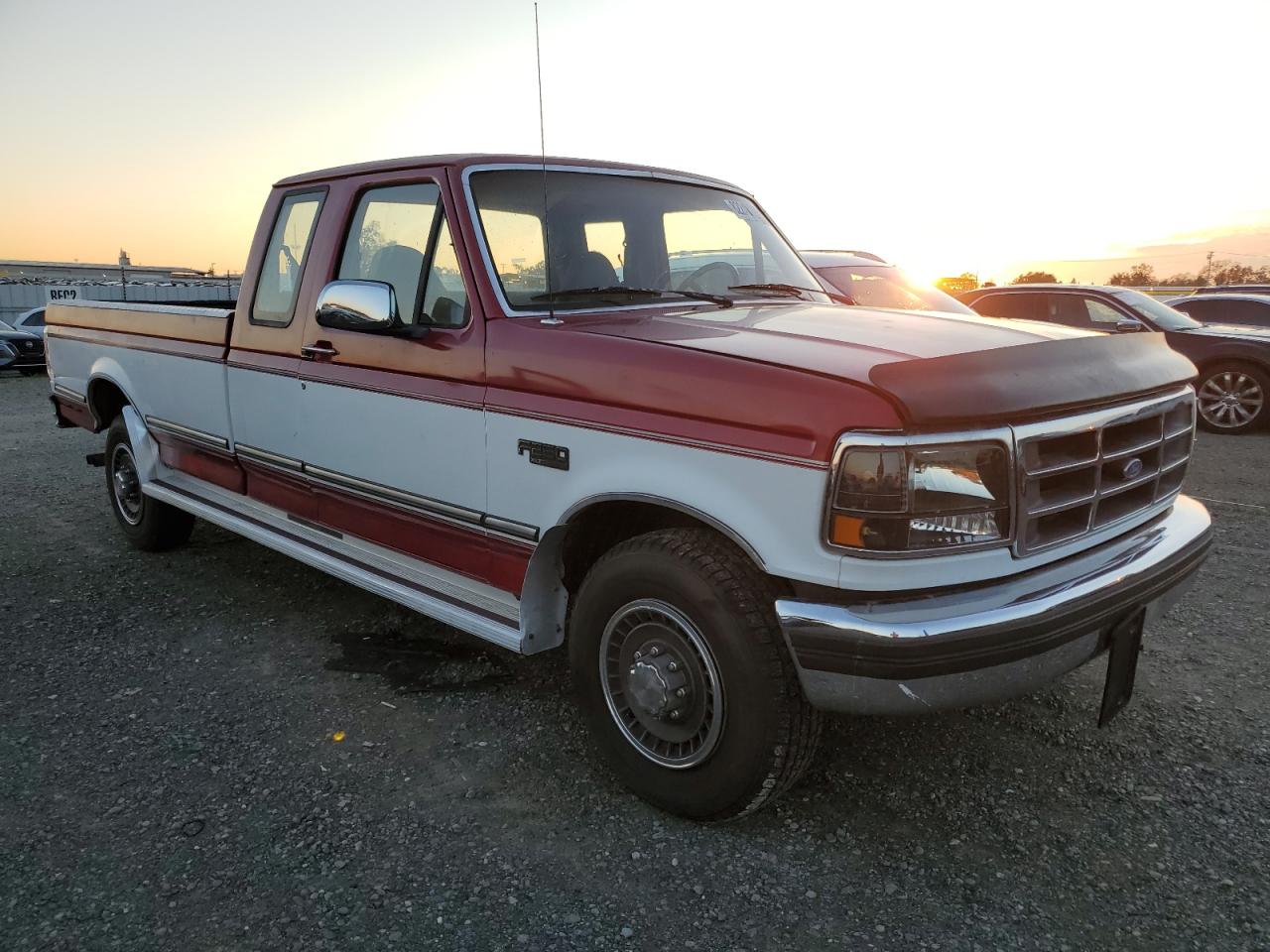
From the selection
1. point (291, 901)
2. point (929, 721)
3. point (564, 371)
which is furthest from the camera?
point (929, 721)

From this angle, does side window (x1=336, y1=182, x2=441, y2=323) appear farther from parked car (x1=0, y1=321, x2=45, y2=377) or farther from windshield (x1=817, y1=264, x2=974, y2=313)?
parked car (x1=0, y1=321, x2=45, y2=377)

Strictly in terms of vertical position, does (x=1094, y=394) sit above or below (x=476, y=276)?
below

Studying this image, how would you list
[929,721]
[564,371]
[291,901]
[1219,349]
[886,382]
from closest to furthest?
1. [886,382]
2. [291,901]
3. [564,371]
4. [929,721]
5. [1219,349]

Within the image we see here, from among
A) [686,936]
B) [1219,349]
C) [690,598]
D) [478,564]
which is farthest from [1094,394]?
[1219,349]

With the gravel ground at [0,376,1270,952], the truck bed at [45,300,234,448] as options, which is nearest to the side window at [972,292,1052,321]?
the gravel ground at [0,376,1270,952]

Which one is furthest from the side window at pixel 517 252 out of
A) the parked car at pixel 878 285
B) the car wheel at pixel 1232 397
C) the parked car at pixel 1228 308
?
the parked car at pixel 1228 308

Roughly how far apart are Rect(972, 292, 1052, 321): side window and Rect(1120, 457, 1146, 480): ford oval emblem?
8893 millimetres

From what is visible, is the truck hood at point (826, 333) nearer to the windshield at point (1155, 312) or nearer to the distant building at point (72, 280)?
the windshield at point (1155, 312)

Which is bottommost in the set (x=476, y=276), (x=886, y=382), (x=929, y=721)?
(x=929, y=721)

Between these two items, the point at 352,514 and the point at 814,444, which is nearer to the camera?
the point at 814,444

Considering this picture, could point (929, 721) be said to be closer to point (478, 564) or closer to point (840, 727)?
point (840, 727)

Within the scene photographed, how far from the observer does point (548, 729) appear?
3482mm

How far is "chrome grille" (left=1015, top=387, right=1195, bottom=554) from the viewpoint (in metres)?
2.48

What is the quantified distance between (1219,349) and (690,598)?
1033 centimetres
